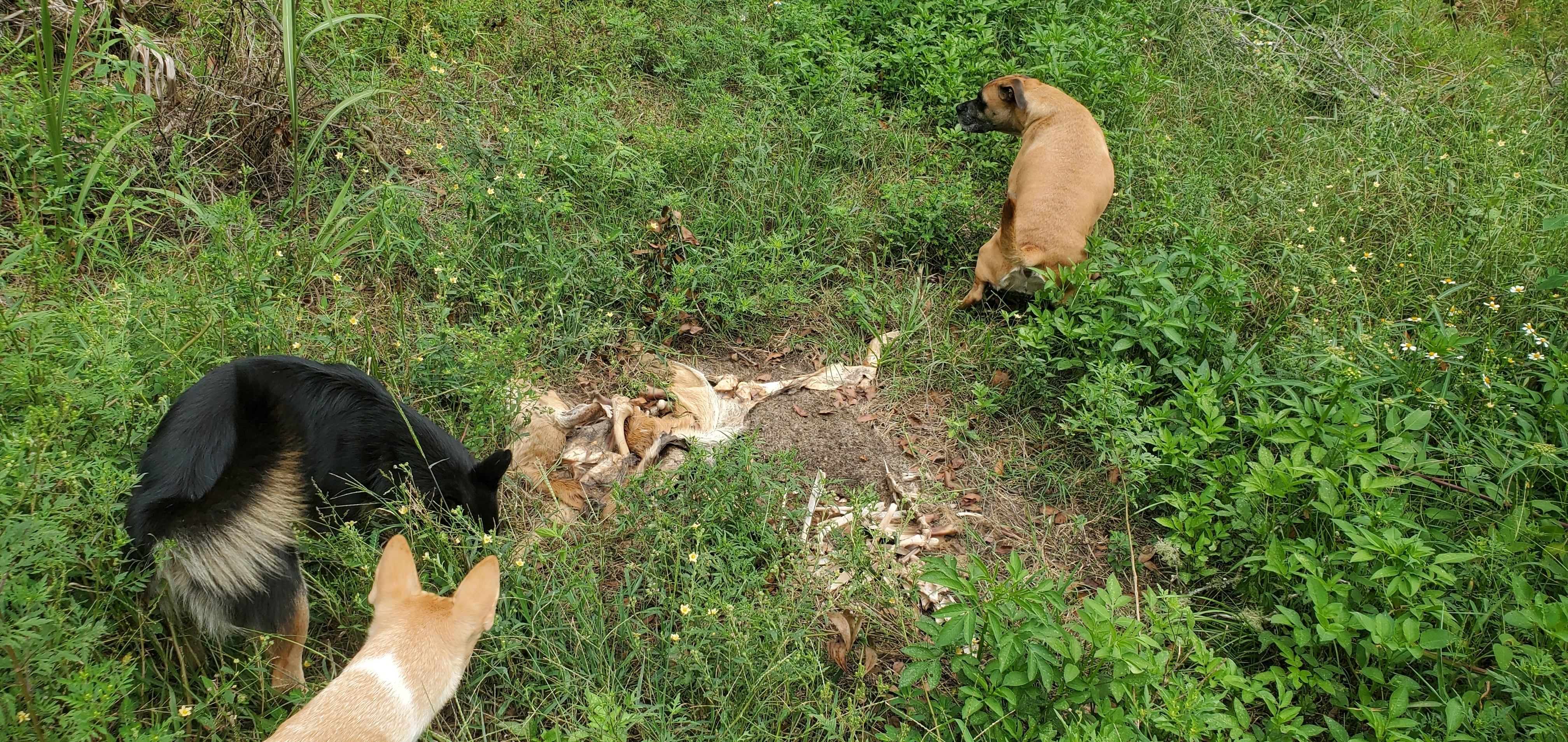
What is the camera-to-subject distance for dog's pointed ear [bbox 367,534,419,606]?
238 cm

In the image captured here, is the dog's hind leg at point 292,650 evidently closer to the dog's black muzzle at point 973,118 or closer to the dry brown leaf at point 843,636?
the dry brown leaf at point 843,636

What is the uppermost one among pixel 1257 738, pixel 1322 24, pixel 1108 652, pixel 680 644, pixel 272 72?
pixel 272 72

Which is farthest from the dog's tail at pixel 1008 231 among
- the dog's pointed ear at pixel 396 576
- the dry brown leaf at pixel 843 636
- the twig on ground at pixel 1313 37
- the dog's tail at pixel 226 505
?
the twig on ground at pixel 1313 37

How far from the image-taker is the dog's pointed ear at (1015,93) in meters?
5.05

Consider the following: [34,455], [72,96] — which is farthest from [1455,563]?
[72,96]

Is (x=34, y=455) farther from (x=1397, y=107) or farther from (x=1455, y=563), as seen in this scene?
(x=1397, y=107)

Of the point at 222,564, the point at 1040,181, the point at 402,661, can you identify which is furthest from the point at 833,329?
the point at 222,564

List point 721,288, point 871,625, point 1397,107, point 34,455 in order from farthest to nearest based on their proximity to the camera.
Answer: point 1397,107 → point 721,288 → point 871,625 → point 34,455

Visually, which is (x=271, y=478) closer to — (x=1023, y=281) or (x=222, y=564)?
(x=222, y=564)

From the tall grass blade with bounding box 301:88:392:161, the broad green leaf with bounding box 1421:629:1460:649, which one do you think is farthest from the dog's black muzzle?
the broad green leaf with bounding box 1421:629:1460:649

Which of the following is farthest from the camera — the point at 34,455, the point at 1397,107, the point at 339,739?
the point at 1397,107

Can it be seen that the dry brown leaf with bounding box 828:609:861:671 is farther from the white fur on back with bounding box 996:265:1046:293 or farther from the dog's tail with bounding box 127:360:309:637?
the white fur on back with bounding box 996:265:1046:293

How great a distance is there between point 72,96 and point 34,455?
2102 millimetres

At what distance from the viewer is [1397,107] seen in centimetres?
561
